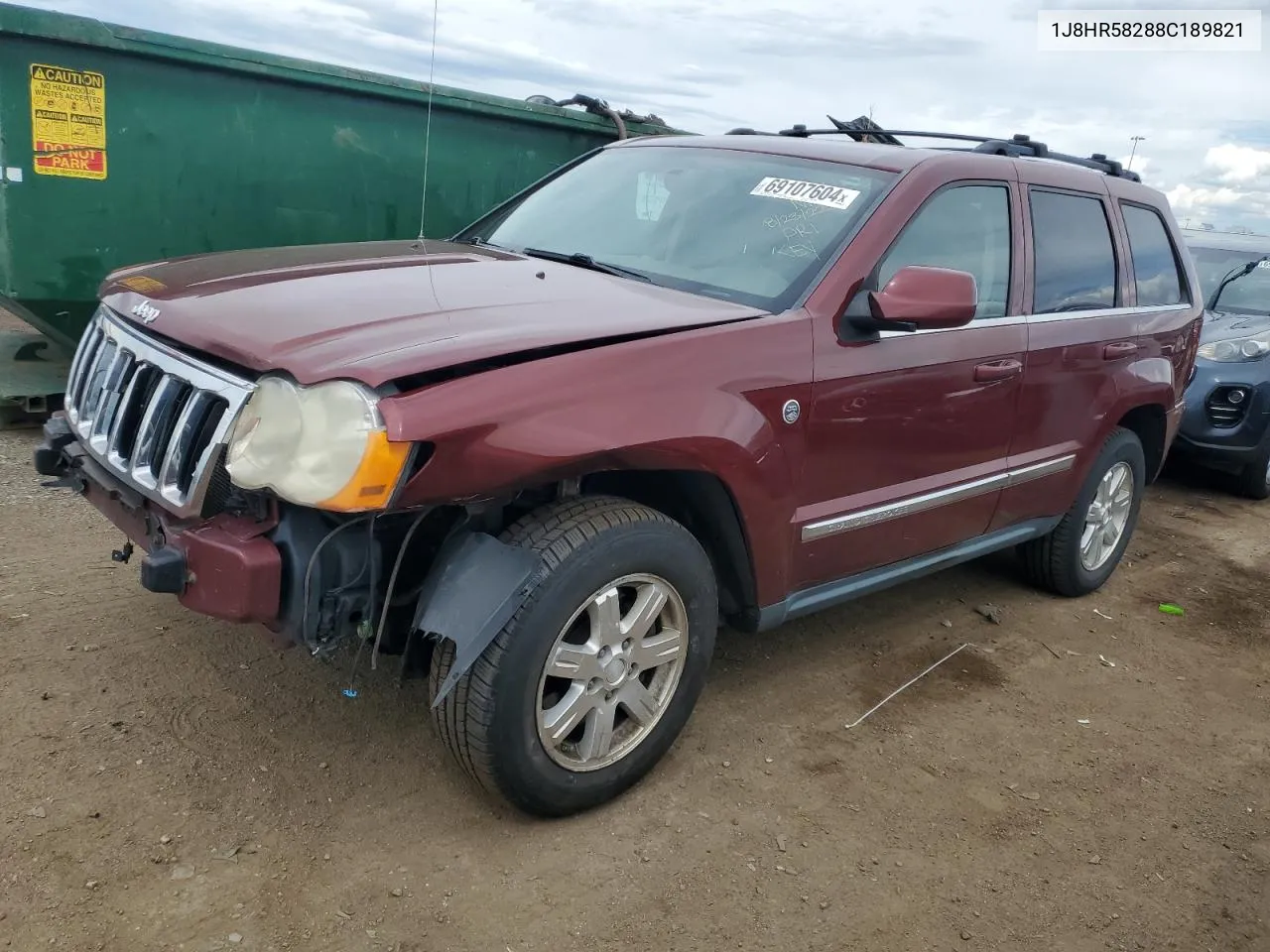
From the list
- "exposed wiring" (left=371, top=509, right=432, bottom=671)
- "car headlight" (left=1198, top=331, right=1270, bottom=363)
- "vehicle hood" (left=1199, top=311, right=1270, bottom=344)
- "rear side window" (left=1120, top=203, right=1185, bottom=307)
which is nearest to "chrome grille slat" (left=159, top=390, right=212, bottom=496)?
"exposed wiring" (left=371, top=509, right=432, bottom=671)

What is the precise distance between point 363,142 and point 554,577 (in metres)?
4.42

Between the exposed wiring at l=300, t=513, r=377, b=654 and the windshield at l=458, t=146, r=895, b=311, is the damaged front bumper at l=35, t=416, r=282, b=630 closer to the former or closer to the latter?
the exposed wiring at l=300, t=513, r=377, b=654

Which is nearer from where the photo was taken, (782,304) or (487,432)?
(487,432)

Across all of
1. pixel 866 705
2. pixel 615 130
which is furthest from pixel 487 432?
pixel 615 130

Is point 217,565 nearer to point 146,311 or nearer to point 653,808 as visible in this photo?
point 146,311

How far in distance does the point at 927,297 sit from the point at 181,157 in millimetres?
4304

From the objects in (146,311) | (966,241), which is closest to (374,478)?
(146,311)

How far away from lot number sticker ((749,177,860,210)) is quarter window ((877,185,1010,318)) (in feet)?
0.70

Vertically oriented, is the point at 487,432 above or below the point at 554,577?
above

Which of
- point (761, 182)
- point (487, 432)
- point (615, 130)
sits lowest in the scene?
point (487, 432)

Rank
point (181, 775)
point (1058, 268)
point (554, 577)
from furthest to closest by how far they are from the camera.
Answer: point (1058, 268), point (181, 775), point (554, 577)

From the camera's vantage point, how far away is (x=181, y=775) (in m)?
2.74

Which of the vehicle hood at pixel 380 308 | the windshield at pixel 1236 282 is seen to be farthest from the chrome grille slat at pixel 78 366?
the windshield at pixel 1236 282

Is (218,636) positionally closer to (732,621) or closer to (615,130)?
(732,621)
